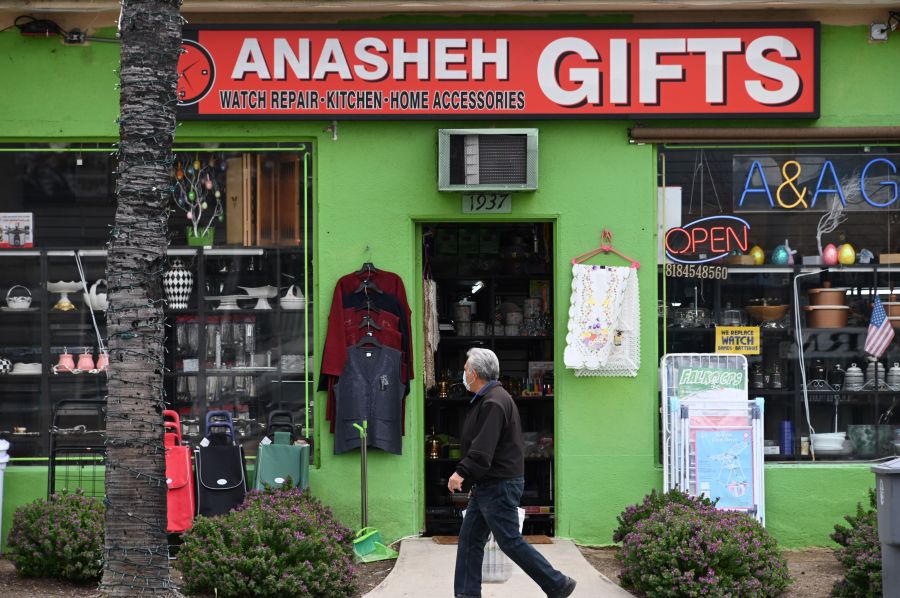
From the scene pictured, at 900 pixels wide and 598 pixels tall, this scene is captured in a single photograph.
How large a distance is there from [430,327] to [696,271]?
255 centimetres

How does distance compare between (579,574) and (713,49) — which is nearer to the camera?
(579,574)

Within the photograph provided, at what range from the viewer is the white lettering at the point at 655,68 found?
34.4 feet

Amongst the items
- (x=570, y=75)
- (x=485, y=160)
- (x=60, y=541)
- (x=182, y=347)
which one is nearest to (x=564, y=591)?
(x=60, y=541)

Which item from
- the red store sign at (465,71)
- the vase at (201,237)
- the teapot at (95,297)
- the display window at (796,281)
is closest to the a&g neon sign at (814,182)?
the display window at (796,281)

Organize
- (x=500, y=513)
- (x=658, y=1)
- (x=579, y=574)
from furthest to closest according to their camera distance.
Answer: (x=658, y=1)
(x=579, y=574)
(x=500, y=513)

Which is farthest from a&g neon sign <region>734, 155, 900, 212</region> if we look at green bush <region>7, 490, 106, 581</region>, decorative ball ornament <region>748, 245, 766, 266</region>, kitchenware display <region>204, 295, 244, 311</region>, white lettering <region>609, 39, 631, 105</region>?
green bush <region>7, 490, 106, 581</region>

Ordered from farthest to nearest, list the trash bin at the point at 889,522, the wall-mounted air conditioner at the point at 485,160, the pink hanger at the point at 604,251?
1. the pink hanger at the point at 604,251
2. the wall-mounted air conditioner at the point at 485,160
3. the trash bin at the point at 889,522

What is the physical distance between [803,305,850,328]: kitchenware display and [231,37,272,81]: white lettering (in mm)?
5356

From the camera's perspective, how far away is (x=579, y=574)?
366 inches

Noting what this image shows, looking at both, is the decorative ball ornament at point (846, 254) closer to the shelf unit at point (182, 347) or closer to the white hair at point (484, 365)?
the white hair at point (484, 365)

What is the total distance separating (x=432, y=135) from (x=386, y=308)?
1.61 metres

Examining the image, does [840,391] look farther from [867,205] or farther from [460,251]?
[460,251]

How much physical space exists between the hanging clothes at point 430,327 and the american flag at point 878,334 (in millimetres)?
4032

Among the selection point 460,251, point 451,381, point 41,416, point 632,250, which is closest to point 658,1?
point 632,250
